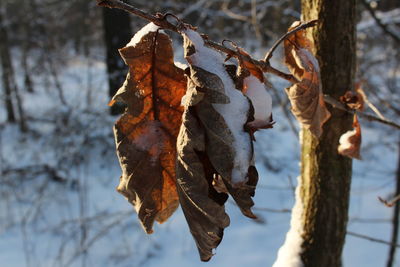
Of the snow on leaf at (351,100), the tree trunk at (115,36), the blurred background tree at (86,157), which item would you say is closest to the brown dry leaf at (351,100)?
the snow on leaf at (351,100)

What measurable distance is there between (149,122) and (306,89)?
0.98ft

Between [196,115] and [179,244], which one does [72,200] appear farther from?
[196,115]

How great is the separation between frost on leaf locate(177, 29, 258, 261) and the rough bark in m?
0.46

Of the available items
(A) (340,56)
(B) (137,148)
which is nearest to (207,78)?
Answer: (B) (137,148)

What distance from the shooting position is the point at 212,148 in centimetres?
Result: 39

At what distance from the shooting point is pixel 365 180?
194 inches

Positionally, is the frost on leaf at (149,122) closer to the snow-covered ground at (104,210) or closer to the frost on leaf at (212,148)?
the frost on leaf at (212,148)

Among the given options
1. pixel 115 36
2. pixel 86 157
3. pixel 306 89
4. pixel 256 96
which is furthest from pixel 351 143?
pixel 115 36

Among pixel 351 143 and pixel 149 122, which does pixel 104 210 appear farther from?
pixel 149 122

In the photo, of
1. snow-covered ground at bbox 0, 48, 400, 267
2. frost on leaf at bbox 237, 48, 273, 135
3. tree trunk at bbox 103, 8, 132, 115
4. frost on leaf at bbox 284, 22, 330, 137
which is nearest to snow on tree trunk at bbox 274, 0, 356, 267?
frost on leaf at bbox 284, 22, 330, 137

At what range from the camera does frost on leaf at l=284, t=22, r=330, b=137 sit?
64 centimetres

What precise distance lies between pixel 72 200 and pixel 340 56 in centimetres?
400

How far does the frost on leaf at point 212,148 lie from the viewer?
386 millimetres

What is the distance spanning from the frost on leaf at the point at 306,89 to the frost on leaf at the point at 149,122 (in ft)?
0.83
